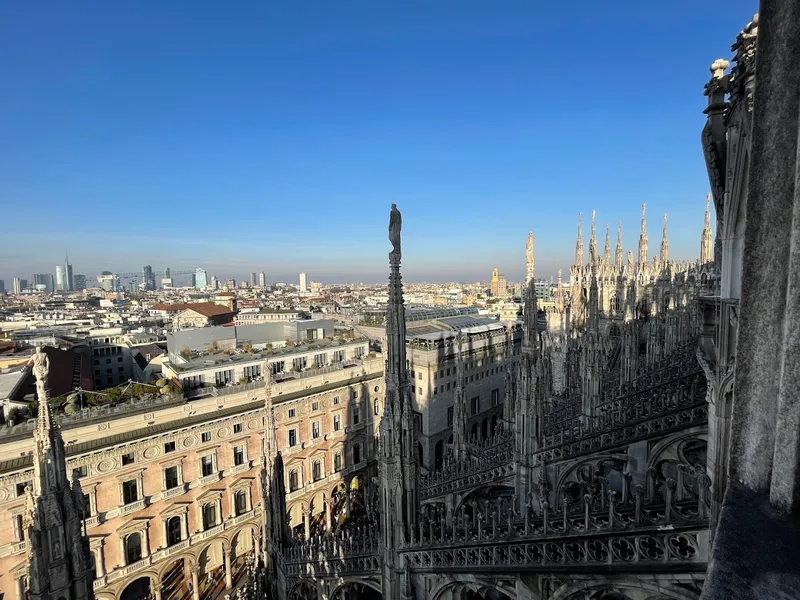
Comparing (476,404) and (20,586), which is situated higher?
(20,586)

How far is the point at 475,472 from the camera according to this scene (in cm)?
A: 1797

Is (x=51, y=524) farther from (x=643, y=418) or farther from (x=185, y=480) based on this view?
(x=185, y=480)

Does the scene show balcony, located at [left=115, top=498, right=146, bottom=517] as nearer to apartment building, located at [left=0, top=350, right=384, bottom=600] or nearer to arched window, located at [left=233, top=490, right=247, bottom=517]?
apartment building, located at [left=0, top=350, right=384, bottom=600]

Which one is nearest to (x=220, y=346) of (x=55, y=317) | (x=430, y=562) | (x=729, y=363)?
(x=430, y=562)

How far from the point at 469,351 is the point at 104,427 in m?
32.1

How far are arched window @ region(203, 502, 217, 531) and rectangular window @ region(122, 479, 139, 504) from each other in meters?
4.02

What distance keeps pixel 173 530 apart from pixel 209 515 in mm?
2000

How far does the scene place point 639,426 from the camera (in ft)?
39.8

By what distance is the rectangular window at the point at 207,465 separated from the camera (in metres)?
24.4

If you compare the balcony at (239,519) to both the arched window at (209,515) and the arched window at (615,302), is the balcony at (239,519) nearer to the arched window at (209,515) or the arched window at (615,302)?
the arched window at (209,515)

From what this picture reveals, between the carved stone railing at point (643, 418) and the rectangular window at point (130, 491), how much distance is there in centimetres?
2118

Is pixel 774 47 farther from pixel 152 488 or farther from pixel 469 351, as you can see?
pixel 469 351

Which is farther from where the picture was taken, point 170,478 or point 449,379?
point 449,379

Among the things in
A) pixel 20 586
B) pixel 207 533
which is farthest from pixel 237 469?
pixel 20 586
